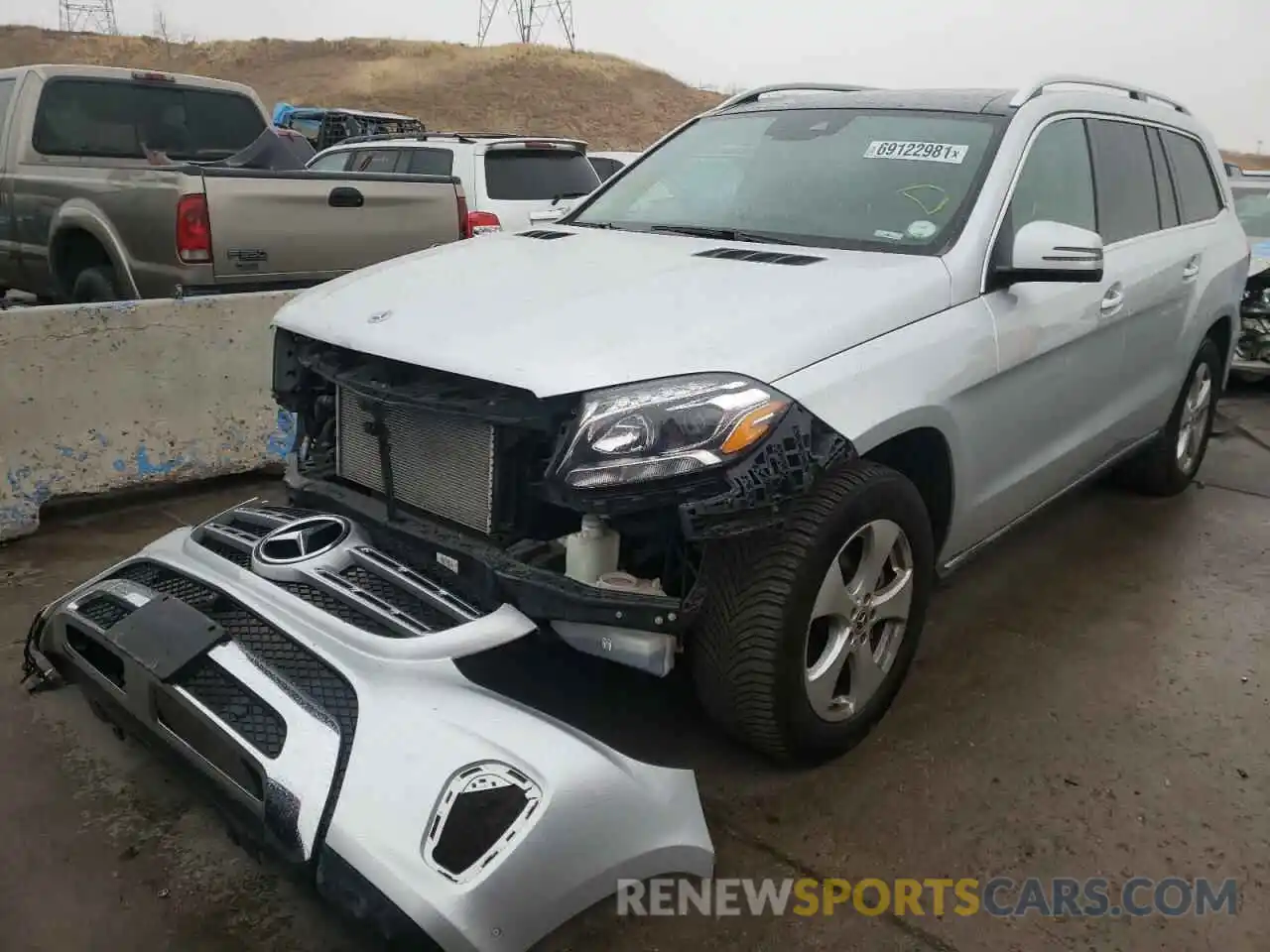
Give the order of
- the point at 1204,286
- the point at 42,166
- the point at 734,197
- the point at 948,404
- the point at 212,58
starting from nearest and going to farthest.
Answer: the point at 948,404 → the point at 734,197 → the point at 1204,286 → the point at 42,166 → the point at 212,58

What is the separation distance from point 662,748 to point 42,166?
5462 millimetres

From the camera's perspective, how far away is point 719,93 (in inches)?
2648

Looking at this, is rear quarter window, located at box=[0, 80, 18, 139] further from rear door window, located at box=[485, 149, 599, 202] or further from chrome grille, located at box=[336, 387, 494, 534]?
chrome grille, located at box=[336, 387, 494, 534]

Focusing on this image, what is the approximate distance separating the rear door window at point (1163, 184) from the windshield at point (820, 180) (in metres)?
1.40

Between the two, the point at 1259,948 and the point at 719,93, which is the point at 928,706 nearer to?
the point at 1259,948

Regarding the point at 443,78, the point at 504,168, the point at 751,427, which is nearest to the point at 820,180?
the point at 751,427

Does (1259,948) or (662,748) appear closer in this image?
(1259,948)

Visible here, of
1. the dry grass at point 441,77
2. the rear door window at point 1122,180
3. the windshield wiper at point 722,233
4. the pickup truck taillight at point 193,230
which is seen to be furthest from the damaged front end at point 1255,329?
the dry grass at point 441,77

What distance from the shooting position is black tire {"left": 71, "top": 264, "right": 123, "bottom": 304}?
573 centimetres

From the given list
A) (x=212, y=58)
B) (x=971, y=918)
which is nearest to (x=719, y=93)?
(x=212, y=58)

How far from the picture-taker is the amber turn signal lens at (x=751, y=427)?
2.28 meters

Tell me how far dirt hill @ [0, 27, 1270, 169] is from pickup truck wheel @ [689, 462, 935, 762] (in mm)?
43299

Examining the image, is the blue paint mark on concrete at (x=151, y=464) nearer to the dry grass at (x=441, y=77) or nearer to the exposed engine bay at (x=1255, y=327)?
the exposed engine bay at (x=1255, y=327)

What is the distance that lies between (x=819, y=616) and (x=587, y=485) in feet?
2.35
